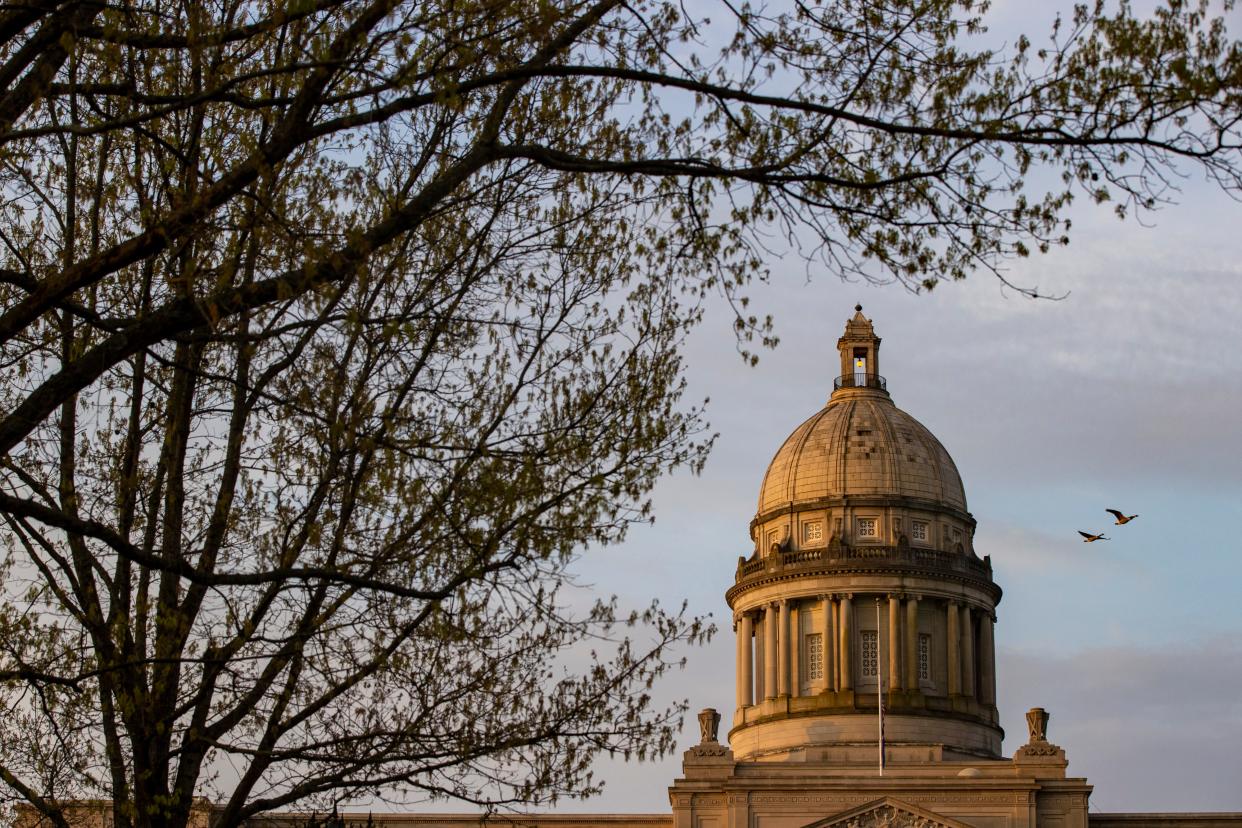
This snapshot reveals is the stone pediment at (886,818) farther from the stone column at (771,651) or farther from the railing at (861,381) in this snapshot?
the railing at (861,381)

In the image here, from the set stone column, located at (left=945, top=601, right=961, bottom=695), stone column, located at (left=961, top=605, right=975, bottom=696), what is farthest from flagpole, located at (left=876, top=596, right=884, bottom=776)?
stone column, located at (left=961, top=605, right=975, bottom=696)

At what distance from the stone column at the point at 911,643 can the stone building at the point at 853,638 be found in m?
0.08

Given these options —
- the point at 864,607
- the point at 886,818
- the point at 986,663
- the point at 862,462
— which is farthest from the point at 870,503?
the point at 886,818

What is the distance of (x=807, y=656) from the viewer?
85.7m

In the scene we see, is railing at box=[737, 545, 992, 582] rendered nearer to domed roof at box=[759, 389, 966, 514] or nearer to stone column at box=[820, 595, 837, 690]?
stone column at box=[820, 595, 837, 690]

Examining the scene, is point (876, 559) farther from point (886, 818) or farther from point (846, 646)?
point (886, 818)

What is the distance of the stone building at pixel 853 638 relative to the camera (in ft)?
249

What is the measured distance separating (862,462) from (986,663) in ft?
31.2

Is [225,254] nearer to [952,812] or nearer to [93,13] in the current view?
[93,13]

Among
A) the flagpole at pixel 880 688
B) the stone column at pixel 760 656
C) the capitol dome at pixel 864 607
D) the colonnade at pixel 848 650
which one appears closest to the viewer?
the flagpole at pixel 880 688

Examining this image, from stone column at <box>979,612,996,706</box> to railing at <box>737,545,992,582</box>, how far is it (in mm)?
1876

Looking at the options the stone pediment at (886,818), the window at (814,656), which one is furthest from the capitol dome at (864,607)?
the stone pediment at (886,818)

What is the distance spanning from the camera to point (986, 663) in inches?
3396

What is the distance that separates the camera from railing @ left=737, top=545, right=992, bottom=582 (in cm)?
8531
